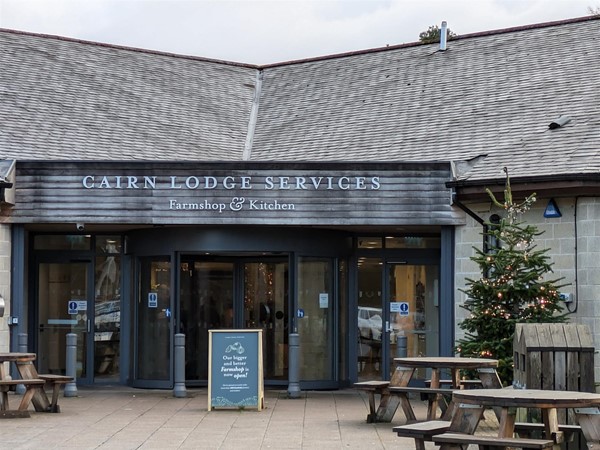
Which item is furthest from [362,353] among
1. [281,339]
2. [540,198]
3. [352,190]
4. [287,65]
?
[287,65]

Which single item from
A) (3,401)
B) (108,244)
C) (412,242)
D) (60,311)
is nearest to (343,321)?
(412,242)

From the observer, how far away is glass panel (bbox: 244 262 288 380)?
67.6ft

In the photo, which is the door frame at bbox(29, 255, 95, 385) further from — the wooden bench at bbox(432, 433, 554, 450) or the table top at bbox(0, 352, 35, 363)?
the wooden bench at bbox(432, 433, 554, 450)

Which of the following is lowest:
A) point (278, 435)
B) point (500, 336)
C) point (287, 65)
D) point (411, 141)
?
point (278, 435)

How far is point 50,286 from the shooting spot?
21453mm

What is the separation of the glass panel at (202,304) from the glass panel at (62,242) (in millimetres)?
2043

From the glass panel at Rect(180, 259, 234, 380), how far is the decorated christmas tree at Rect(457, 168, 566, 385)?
5731 mm

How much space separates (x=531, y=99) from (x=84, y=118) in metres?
8.76

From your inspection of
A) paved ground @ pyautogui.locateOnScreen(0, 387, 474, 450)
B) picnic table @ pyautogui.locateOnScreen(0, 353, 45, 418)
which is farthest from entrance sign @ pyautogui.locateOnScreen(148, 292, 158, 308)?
picnic table @ pyautogui.locateOnScreen(0, 353, 45, 418)

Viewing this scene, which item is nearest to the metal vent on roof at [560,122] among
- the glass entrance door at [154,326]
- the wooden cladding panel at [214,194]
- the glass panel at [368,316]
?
the wooden cladding panel at [214,194]

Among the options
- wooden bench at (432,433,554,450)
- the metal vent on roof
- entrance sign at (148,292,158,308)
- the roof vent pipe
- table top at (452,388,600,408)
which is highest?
the roof vent pipe

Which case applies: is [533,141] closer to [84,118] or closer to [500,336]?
[500,336]

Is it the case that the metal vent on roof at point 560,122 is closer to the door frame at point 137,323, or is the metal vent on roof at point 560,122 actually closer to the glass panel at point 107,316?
the door frame at point 137,323

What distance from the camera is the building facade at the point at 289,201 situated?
1895 cm
